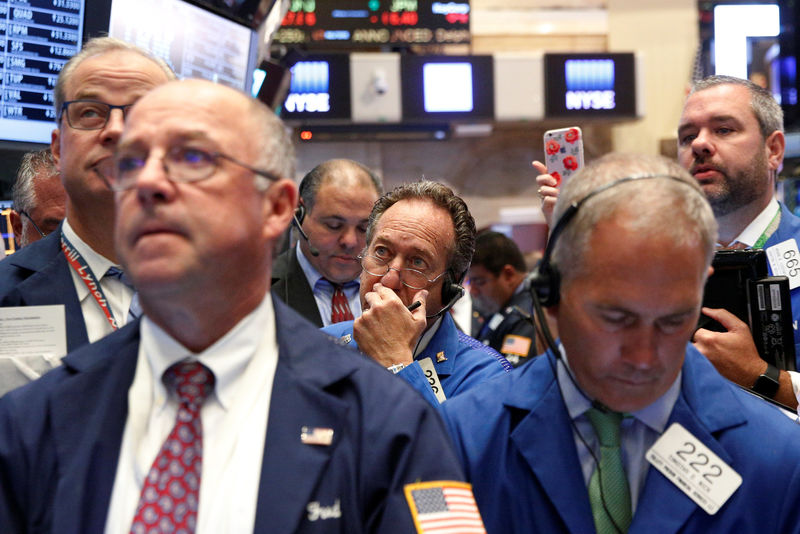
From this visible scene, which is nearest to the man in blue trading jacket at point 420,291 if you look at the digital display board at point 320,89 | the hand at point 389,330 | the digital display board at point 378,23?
the hand at point 389,330

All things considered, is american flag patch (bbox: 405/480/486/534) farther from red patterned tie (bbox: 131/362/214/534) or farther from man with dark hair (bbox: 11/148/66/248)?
man with dark hair (bbox: 11/148/66/248)

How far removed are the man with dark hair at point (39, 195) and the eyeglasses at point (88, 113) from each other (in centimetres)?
107

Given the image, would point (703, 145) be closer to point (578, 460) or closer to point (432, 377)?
point (432, 377)

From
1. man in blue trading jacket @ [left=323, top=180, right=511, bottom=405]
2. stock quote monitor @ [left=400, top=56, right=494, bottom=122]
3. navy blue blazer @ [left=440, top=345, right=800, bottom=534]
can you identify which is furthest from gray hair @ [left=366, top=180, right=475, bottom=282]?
stock quote monitor @ [left=400, top=56, right=494, bottom=122]

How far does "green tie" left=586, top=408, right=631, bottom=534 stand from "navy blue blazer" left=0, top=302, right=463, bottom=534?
37 centimetres

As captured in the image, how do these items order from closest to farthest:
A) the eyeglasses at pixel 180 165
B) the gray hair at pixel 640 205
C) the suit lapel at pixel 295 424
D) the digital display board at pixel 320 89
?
the suit lapel at pixel 295 424, the eyeglasses at pixel 180 165, the gray hair at pixel 640 205, the digital display board at pixel 320 89

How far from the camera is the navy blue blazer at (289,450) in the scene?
134cm

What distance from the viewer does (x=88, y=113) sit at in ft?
6.91

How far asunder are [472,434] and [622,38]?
908cm

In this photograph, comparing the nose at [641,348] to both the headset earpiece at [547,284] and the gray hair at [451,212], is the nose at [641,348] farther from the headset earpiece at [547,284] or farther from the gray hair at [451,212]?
the gray hair at [451,212]

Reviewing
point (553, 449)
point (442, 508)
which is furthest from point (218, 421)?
point (553, 449)

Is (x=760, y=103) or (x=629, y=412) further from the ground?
(x=760, y=103)

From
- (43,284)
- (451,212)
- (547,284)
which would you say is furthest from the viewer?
(451,212)

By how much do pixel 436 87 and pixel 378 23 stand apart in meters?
0.87
